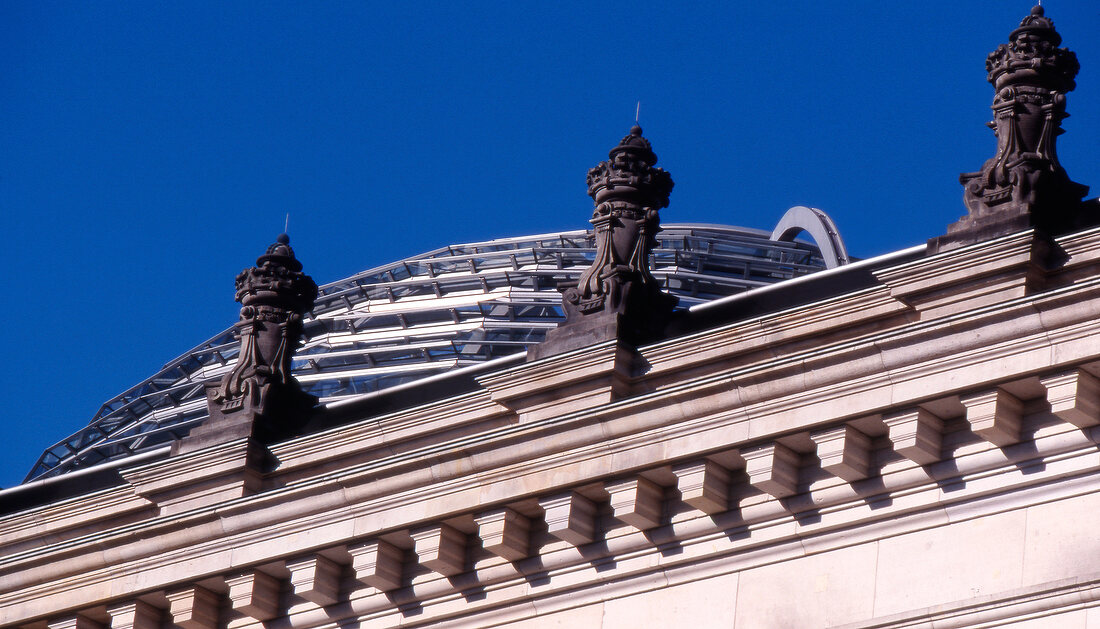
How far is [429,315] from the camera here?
218 feet

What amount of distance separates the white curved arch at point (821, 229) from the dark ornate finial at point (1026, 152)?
59.5 ft

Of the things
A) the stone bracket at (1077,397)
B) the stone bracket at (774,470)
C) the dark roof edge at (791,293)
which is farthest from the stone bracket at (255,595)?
the stone bracket at (1077,397)

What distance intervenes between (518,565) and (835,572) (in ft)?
13.5

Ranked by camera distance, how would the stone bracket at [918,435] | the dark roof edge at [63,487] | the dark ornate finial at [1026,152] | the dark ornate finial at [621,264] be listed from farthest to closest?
the dark roof edge at [63,487], the dark ornate finial at [621,264], the dark ornate finial at [1026,152], the stone bracket at [918,435]

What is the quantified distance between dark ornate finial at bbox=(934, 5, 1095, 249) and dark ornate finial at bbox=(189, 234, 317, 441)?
9.72 meters

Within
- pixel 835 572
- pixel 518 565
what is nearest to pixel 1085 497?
pixel 835 572

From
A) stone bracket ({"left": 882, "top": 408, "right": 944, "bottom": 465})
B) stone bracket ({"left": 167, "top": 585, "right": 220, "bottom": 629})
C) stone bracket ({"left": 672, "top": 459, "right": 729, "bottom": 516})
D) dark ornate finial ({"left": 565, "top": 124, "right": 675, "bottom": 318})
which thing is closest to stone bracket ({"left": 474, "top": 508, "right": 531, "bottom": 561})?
stone bracket ({"left": 672, "top": 459, "right": 729, "bottom": 516})

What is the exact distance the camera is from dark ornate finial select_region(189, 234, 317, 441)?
29.9 meters

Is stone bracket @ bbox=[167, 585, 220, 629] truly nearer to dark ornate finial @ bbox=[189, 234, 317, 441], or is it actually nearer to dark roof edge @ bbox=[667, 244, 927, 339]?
dark ornate finial @ bbox=[189, 234, 317, 441]

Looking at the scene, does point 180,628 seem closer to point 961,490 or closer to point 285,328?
point 285,328

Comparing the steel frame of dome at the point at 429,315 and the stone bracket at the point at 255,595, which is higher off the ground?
the steel frame of dome at the point at 429,315

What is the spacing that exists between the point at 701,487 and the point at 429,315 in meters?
42.7

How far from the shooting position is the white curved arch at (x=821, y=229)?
44656 mm

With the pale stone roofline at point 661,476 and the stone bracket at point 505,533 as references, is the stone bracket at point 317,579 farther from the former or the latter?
the stone bracket at point 505,533
